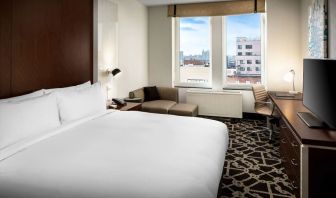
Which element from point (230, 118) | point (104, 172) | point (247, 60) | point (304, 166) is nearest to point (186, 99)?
point (230, 118)

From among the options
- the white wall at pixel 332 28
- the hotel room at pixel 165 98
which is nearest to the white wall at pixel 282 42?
the hotel room at pixel 165 98

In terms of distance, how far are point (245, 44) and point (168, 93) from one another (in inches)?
83.0

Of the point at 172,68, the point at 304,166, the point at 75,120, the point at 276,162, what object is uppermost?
the point at 172,68

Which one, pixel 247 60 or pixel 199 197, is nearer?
pixel 199 197

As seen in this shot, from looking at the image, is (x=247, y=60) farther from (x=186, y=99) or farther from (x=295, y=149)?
(x=295, y=149)

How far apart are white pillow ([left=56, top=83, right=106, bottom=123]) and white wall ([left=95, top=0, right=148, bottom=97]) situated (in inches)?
37.0

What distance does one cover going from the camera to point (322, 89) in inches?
83.2

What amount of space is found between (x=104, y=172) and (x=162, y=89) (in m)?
4.23

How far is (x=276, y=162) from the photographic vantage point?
309cm

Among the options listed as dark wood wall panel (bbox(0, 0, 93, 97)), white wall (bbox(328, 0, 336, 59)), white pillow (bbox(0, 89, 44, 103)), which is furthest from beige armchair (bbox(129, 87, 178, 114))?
white wall (bbox(328, 0, 336, 59))

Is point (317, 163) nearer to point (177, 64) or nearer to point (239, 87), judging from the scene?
point (239, 87)

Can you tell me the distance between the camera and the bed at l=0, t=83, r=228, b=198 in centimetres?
129

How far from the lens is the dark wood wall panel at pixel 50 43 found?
7.76 feet

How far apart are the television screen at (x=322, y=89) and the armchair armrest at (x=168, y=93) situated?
3.16 meters
